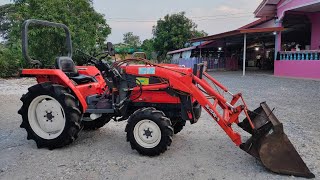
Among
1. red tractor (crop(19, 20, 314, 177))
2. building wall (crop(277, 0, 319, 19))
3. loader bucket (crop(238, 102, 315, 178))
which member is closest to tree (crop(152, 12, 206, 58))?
building wall (crop(277, 0, 319, 19))

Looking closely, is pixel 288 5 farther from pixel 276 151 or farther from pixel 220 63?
pixel 276 151

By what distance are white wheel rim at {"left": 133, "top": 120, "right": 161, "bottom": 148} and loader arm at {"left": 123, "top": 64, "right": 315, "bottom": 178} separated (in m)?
0.55

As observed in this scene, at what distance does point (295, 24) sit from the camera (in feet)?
60.4

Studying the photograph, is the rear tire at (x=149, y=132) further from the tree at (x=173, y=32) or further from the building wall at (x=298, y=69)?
the tree at (x=173, y=32)

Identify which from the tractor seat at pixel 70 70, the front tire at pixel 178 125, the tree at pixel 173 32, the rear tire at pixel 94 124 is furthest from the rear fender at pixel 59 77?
the tree at pixel 173 32

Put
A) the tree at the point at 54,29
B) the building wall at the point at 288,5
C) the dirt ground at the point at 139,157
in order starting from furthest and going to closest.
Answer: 1. the tree at the point at 54,29
2. the building wall at the point at 288,5
3. the dirt ground at the point at 139,157

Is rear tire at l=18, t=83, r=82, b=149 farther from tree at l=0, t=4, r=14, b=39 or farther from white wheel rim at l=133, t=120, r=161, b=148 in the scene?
tree at l=0, t=4, r=14, b=39

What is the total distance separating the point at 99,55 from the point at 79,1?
1414cm

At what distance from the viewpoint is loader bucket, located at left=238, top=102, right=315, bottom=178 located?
3.56 meters

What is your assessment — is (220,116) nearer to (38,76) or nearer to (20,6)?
(38,76)

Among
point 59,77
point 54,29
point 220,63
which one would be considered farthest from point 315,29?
point 59,77

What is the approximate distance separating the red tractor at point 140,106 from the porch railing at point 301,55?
38.5ft

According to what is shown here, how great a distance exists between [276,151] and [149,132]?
159 cm

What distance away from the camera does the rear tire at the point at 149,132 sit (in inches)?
161
